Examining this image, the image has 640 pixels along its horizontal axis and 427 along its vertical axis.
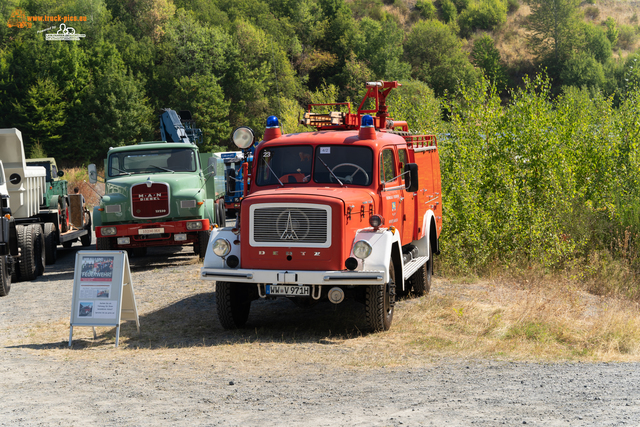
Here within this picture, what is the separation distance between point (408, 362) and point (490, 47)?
86183mm

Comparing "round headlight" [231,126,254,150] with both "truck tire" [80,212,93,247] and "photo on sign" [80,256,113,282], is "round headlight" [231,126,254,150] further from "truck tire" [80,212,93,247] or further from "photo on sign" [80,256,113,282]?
"truck tire" [80,212,93,247]

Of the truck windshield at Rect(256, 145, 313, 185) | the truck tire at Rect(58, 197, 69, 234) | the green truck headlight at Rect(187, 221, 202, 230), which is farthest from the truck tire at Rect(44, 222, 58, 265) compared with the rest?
the truck windshield at Rect(256, 145, 313, 185)

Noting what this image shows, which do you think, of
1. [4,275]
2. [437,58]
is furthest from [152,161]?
[437,58]

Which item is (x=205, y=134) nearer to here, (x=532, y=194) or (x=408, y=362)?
(x=532, y=194)

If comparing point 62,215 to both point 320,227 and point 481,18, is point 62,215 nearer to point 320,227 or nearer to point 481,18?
point 320,227

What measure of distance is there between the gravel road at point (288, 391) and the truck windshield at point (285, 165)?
2237 mm

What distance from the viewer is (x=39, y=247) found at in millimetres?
14117

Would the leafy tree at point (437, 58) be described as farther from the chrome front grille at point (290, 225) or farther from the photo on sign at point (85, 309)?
the photo on sign at point (85, 309)

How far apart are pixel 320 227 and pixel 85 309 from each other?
3.14 metres

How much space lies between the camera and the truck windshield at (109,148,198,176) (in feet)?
48.2

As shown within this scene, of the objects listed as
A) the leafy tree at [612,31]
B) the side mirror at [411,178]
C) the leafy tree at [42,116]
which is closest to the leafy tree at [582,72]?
the leafy tree at [612,31]

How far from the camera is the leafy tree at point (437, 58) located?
80.8 m

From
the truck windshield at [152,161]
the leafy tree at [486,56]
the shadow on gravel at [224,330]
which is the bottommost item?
the shadow on gravel at [224,330]

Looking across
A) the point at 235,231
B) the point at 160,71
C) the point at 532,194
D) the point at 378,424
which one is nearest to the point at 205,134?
the point at 160,71
